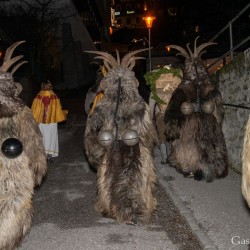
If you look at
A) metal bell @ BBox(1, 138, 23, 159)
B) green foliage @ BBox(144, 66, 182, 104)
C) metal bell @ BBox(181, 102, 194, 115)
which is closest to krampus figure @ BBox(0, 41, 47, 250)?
metal bell @ BBox(1, 138, 23, 159)

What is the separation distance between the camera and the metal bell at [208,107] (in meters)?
7.18

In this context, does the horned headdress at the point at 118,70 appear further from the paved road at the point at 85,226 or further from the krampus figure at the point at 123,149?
the paved road at the point at 85,226

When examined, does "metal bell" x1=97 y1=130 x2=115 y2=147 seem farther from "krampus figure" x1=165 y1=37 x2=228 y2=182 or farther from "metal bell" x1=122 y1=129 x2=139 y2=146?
"krampus figure" x1=165 y1=37 x2=228 y2=182

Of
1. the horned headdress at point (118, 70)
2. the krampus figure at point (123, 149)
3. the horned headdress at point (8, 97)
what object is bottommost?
the krampus figure at point (123, 149)

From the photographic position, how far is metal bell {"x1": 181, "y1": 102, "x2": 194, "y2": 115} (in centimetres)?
723

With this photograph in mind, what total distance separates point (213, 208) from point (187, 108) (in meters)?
1.78

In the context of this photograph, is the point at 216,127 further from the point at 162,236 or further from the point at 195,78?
the point at 162,236

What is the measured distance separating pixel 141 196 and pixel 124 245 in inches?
30.4

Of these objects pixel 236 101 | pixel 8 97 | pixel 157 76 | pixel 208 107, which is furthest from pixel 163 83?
pixel 8 97

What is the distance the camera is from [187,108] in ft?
23.7

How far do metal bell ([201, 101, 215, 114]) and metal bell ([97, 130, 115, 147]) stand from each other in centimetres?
224

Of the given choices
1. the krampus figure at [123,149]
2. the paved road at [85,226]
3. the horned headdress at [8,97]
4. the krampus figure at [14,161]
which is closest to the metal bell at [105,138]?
the krampus figure at [123,149]

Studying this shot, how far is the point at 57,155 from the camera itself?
1097 cm

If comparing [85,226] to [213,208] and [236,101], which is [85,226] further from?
[236,101]
